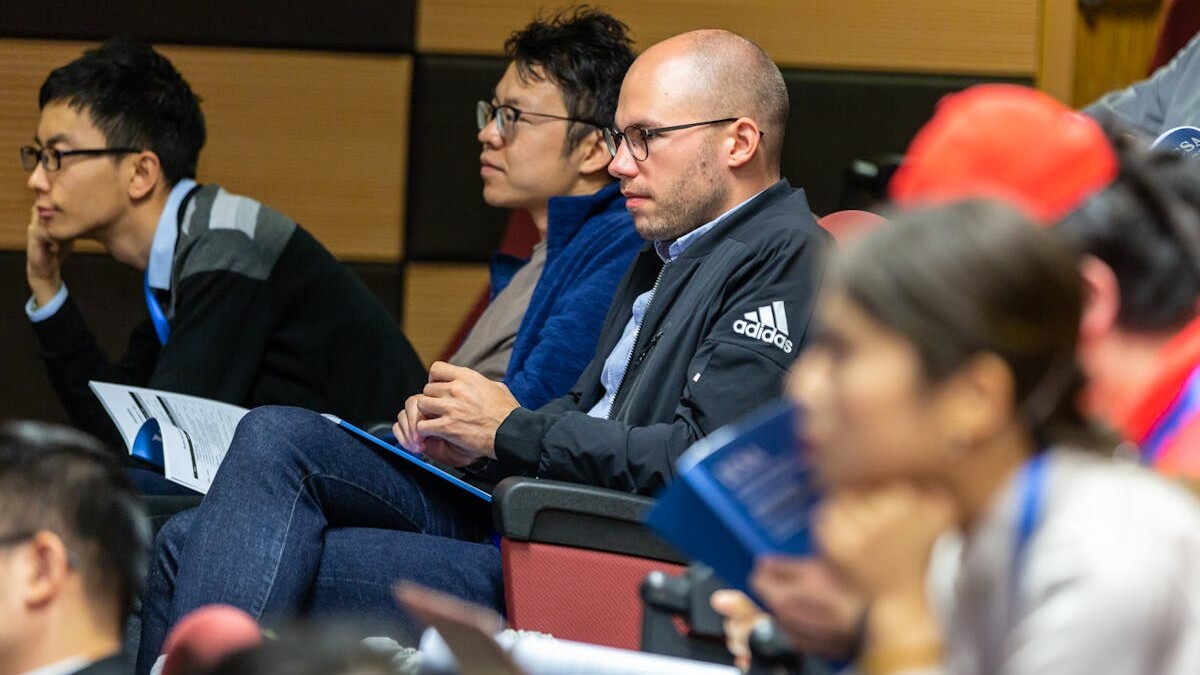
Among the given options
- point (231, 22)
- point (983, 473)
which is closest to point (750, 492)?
point (983, 473)

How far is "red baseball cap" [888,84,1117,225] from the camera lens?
84 cm

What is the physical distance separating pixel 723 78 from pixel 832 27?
895 mm

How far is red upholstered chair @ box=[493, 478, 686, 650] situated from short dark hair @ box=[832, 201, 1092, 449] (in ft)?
2.59

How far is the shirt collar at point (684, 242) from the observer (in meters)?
1.85

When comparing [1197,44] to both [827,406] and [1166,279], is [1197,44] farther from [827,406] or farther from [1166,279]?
[827,406]

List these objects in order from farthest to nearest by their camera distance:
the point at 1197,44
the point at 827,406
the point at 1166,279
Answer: the point at 1197,44 → the point at 1166,279 → the point at 827,406

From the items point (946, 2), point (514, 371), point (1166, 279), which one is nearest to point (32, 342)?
point (514, 371)

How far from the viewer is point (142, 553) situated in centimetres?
109

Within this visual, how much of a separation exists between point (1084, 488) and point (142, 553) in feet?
2.16

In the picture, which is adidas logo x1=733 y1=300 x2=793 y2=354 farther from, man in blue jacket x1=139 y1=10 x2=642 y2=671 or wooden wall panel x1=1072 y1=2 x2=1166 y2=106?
wooden wall panel x1=1072 y1=2 x2=1166 y2=106

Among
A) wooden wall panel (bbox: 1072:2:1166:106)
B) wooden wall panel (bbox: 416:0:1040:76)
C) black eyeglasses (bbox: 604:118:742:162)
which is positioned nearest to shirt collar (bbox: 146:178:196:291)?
wooden wall panel (bbox: 416:0:1040:76)

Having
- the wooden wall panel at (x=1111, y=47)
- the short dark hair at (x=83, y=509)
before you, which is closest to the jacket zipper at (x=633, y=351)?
the short dark hair at (x=83, y=509)

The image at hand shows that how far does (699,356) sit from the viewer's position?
5.40ft

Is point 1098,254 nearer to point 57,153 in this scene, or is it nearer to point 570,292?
point 570,292
